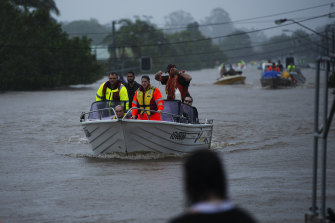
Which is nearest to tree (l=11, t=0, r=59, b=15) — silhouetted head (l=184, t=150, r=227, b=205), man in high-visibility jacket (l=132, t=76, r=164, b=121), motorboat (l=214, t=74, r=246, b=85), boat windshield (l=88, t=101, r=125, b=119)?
motorboat (l=214, t=74, r=246, b=85)

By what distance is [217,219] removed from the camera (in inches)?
123

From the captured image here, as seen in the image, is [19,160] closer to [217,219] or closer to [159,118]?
[159,118]

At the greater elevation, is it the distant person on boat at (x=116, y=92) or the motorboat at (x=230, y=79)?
the distant person on boat at (x=116, y=92)

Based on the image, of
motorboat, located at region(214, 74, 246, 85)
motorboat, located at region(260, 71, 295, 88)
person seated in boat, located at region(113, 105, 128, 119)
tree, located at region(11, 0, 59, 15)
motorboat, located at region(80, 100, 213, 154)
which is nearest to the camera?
person seated in boat, located at region(113, 105, 128, 119)

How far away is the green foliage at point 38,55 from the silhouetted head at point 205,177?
165 feet

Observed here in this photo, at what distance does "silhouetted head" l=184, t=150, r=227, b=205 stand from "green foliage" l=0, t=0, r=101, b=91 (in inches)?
1975

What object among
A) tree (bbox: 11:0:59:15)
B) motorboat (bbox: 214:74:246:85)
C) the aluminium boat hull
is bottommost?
motorboat (bbox: 214:74:246:85)

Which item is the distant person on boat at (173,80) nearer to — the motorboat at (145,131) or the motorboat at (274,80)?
the motorboat at (145,131)

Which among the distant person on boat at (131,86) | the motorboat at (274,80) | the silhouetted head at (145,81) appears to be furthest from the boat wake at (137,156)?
the motorboat at (274,80)

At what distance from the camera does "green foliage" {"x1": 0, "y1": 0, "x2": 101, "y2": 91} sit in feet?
172

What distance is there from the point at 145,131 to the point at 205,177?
10.5 meters

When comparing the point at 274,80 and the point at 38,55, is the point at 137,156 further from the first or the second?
the point at 38,55

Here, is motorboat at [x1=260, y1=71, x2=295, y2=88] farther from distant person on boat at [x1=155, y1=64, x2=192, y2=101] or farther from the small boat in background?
distant person on boat at [x1=155, y1=64, x2=192, y2=101]

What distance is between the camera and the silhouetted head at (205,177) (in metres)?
3.17
